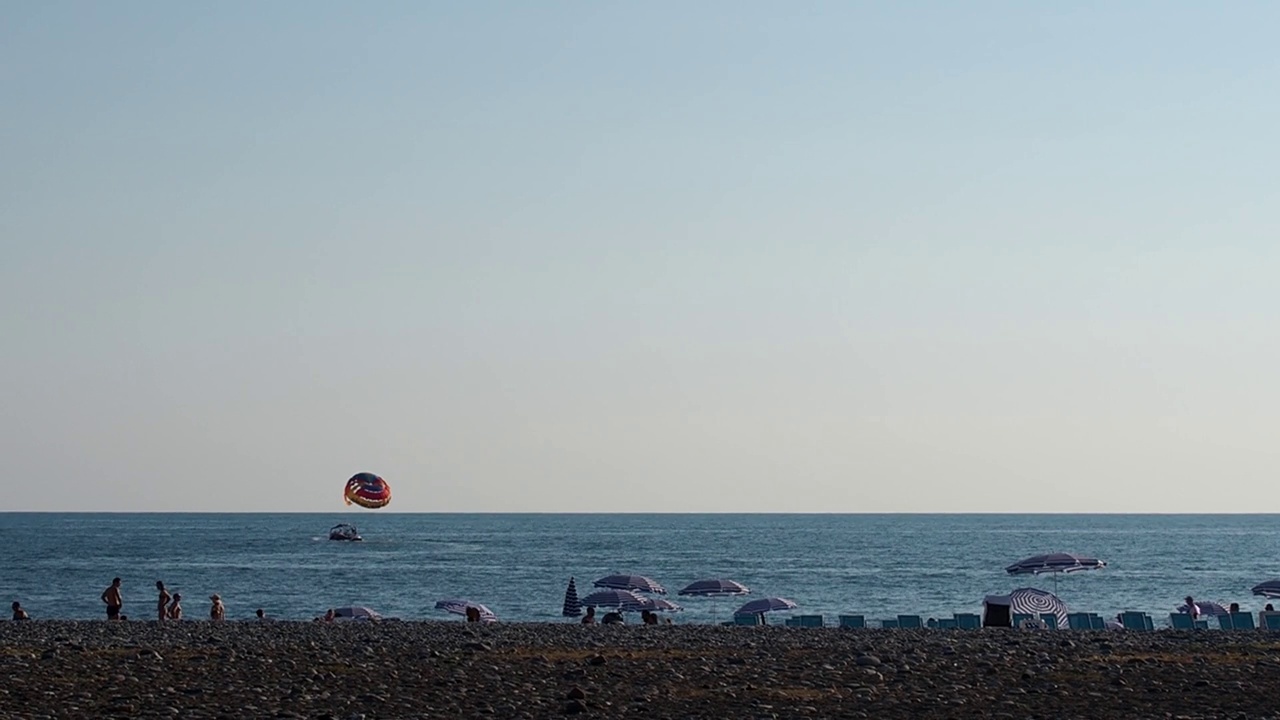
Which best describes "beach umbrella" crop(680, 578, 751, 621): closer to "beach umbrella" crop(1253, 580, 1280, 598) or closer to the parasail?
"beach umbrella" crop(1253, 580, 1280, 598)

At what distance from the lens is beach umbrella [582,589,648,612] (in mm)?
48125

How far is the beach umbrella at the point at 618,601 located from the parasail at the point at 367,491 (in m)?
56.5

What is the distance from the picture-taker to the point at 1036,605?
143ft

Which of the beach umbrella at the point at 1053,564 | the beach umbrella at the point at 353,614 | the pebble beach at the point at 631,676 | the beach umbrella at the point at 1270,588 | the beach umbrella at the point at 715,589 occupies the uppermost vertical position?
the beach umbrella at the point at 1053,564

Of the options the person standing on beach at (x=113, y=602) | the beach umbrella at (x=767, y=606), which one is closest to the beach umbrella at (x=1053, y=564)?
the beach umbrella at (x=767, y=606)

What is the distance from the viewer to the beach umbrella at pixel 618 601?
48.1 metres

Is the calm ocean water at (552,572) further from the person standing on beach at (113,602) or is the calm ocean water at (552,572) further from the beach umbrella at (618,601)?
the person standing on beach at (113,602)

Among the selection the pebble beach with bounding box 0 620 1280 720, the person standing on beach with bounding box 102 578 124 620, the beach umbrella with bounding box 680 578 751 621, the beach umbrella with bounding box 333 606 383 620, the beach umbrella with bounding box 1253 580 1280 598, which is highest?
the beach umbrella with bounding box 1253 580 1280 598

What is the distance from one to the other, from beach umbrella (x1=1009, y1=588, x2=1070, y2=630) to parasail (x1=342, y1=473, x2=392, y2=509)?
64.6 metres

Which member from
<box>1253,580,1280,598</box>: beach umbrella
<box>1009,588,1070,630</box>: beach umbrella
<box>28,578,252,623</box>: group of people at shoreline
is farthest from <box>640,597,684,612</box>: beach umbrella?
<box>1253,580,1280,598</box>: beach umbrella

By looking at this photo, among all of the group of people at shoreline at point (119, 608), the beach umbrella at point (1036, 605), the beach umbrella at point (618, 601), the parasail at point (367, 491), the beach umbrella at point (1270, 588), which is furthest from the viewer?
the parasail at point (367, 491)

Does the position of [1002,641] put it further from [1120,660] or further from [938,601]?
[938,601]

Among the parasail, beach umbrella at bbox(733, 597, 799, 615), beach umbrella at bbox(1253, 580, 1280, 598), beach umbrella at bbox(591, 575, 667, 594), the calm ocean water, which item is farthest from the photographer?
the parasail

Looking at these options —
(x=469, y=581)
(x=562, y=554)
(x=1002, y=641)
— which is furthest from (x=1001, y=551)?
(x=1002, y=641)
